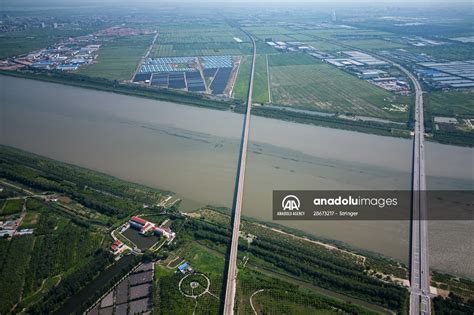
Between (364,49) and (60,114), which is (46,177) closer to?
(60,114)

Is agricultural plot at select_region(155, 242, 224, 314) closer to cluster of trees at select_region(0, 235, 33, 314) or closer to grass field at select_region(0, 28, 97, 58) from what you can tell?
cluster of trees at select_region(0, 235, 33, 314)

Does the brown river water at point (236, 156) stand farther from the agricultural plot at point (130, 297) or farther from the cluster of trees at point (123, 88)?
the agricultural plot at point (130, 297)

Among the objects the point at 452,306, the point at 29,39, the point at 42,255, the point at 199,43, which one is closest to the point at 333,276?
the point at 452,306

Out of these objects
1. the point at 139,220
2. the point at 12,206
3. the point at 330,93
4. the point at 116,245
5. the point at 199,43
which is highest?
the point at 199,43

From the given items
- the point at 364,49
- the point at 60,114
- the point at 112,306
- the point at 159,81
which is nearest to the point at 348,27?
the point at 364,49

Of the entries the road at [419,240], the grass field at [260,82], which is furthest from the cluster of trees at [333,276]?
the grass field at [260,82]

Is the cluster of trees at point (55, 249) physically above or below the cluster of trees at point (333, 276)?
above

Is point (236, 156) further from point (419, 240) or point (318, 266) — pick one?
point (419, 240)
